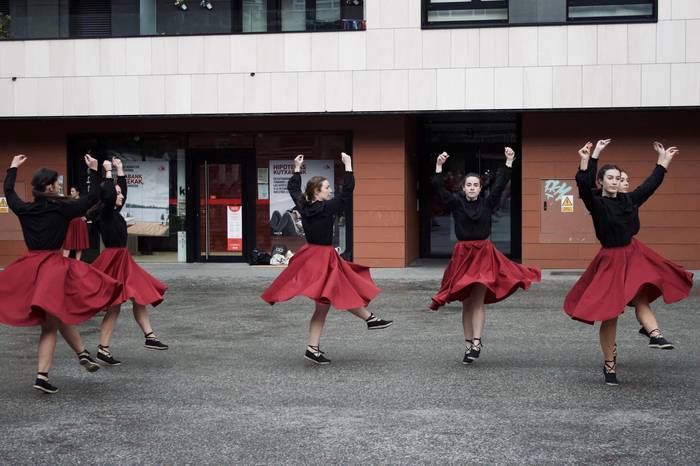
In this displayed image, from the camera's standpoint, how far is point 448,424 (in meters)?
7.07

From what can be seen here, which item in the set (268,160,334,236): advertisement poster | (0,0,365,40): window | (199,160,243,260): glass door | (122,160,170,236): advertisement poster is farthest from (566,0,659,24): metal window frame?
(122,160,170,236): advertisement poster

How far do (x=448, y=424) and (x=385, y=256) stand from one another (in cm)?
1401

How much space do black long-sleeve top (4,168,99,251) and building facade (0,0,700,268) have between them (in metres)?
12.0

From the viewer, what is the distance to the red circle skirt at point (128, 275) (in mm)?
9867

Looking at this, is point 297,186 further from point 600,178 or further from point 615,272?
point 615,272

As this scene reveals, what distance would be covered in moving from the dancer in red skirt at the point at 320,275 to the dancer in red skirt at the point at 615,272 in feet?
6.67

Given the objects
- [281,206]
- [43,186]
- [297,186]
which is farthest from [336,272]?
[281,206]

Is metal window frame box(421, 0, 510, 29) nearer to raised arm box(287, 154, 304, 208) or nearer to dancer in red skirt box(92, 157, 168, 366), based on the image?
raised arm box(287, 154, 304, 208)

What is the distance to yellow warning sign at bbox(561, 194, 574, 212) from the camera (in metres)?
20.5

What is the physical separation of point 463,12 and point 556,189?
3.98 metres

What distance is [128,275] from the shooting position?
32.8 ft

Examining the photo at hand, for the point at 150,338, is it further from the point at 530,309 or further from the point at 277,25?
the point at 277,25

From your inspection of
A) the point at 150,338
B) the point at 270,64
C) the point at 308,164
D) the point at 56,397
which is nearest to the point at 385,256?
the point at 308,164

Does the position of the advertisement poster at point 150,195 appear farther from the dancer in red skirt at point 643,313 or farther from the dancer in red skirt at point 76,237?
the dancer in red skirt at point 643,313
